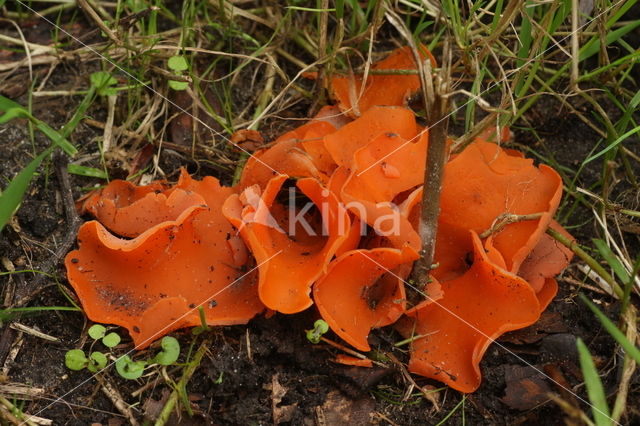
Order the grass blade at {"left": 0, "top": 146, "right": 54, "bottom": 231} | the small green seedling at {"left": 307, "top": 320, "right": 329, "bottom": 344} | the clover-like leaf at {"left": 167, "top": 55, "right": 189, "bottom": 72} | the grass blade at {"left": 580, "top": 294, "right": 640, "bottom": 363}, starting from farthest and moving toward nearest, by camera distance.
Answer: the clover-like leaf at {"left": 167, "top": 55, "right": 189, "bottom": 72} < the small green seedling at {"left": 307, "top": 320, "right": 329, "bottom": 344} < the grass blade at {"left": 0, "top": 146, "right": 54, "bottom": 231} < the grass blade at {"left": 580, "top": 294, "right": 640, "bottom": 363}

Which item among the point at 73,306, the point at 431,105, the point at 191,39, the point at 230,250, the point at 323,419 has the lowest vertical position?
the point at 323,419

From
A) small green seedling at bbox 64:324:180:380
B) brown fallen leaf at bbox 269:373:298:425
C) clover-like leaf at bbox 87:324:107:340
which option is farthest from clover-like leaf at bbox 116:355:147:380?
brown fallen leaf at bbox 269:373:298:425

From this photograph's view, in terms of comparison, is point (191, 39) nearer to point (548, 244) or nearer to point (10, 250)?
point (10, 250)

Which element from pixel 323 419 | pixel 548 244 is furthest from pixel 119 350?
pixel 548 244

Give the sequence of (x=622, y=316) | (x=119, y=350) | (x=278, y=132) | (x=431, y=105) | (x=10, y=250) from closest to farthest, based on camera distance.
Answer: (x=431, y=105)
(x=622, y=316)
(x=119, y=350)
(x=10, y=250)
(x=278, y=132)

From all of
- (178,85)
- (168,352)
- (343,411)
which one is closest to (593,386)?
(343,411)

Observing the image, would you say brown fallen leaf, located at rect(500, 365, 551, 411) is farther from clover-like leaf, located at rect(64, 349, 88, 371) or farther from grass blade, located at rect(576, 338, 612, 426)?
clover-like leaf, located at rect(64, 349, 88, 371)

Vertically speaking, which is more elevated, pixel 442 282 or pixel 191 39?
pixel 191 39
